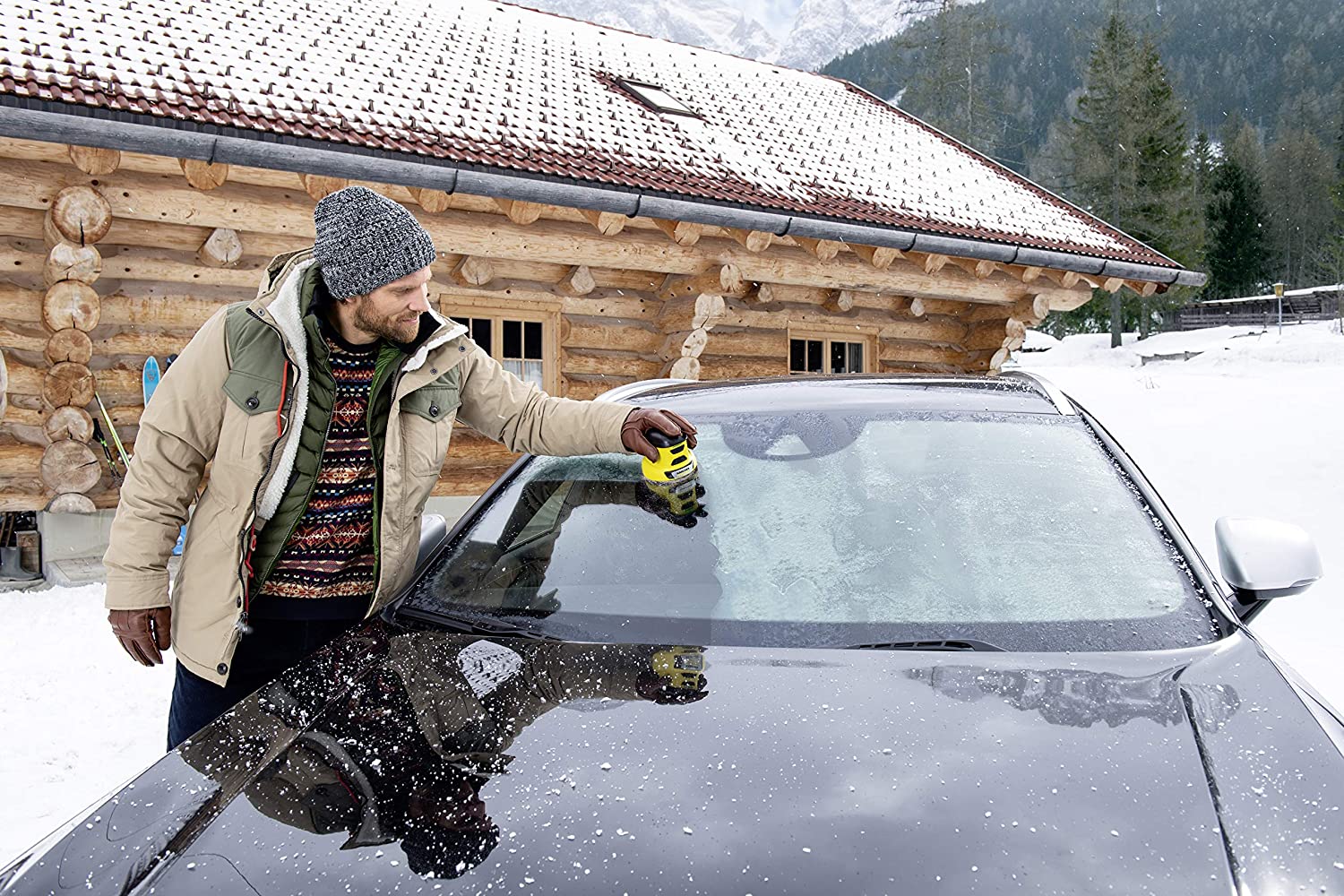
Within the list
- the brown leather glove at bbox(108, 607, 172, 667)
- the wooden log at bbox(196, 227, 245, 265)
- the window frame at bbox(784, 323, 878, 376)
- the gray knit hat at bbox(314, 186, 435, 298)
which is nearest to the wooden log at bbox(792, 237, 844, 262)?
the window frame at bbox(784, 323, 878, 376)

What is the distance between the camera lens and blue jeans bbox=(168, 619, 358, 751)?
237cm

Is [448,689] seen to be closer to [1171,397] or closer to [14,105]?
[14,105]

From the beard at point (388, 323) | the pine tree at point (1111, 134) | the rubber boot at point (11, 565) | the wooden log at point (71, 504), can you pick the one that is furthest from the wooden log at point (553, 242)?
the pine tree at point (1111, 134)

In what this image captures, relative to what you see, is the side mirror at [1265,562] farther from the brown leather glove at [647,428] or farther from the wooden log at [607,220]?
the wooden log at [607,220]

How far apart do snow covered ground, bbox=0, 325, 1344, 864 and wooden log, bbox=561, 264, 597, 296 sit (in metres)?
4.33

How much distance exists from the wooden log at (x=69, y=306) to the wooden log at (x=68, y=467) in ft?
2.33

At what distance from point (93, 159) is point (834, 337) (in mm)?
7102

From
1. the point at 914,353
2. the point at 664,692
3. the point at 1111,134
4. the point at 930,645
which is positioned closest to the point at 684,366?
the point at 914,353

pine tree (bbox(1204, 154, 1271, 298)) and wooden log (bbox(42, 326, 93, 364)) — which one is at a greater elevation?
pine tree (bbox(1204, 154, 1271, 298))

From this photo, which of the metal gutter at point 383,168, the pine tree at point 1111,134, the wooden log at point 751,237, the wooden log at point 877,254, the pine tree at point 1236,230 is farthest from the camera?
the pine tree at point 1236,230

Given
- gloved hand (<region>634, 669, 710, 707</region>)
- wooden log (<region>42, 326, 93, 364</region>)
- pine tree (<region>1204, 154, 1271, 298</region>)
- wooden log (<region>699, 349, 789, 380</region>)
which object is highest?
pine tree (<region>1204, 154, 1271, 298</region>)

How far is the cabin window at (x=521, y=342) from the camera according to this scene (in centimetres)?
860

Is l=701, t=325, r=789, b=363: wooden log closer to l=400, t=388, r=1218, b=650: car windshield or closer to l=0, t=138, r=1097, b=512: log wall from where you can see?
l=0, t=138, r=1097, b=512: log wall

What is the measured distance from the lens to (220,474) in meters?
2.25
